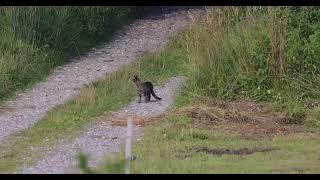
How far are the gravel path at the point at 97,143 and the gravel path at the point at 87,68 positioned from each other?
1.25 m

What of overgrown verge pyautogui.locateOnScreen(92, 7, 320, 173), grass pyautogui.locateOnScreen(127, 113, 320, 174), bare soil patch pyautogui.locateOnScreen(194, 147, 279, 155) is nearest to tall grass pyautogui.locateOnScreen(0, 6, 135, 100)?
overgrown verge pyautogui.locateOnScreen(92, 7, 320, 173)

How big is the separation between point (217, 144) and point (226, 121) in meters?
1.56

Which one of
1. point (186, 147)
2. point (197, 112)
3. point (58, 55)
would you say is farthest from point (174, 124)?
point (58, 55)

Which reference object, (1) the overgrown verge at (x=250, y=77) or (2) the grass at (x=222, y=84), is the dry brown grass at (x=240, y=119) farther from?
(2) the grass at (x=222, y=84)

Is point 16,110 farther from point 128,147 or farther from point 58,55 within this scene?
point 128,147

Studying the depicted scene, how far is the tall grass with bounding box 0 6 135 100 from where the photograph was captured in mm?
16180

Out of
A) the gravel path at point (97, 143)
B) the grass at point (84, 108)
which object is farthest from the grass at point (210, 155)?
the grass at point (84, 108)

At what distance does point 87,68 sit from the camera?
17891mm

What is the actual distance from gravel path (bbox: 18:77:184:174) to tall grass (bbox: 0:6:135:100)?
2.89m

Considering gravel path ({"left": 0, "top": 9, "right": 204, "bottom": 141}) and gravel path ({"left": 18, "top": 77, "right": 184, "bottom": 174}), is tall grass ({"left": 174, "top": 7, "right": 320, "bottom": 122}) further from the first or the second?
Result: gravel path ({"left": 0, "top": 9, "right": 204, "bottom": 141})

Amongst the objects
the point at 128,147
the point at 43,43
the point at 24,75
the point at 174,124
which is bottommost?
the point at 128,147

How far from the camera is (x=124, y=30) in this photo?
72.1ft

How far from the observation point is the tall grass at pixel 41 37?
16.2 metres

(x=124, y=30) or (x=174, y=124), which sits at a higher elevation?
(x=124, y=30)
